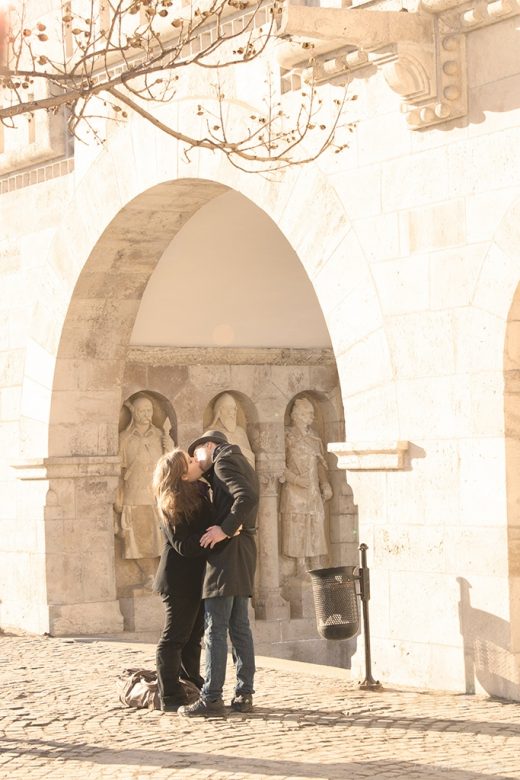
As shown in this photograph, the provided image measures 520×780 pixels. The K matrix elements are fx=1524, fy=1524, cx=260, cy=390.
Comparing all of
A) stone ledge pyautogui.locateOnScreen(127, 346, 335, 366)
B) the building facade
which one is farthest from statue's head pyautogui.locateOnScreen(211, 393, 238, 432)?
stone ledge pyautogui.locateOnScreen(127, 346, 335, 366)

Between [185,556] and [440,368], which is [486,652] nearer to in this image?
[440,368]

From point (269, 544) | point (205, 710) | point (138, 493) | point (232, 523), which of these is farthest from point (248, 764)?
point (269, 544)

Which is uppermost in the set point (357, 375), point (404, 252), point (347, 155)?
point (347, 155)

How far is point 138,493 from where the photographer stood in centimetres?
1271

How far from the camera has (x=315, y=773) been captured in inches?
245

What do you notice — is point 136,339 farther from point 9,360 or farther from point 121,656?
point 121,656

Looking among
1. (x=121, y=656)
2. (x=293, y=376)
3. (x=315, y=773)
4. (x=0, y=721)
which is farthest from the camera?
(x=293, y=376)

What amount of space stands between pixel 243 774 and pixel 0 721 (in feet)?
6.72

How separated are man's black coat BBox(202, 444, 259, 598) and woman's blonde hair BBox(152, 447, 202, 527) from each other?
0.48 feet

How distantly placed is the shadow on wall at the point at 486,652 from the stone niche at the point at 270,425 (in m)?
4.95

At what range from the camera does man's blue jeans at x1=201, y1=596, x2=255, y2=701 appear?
7.58 m

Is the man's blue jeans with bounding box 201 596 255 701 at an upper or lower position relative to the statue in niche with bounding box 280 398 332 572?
lower

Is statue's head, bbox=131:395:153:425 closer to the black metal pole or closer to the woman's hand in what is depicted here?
the black metal pole

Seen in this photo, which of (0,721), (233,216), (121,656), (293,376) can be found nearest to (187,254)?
(233,216)
